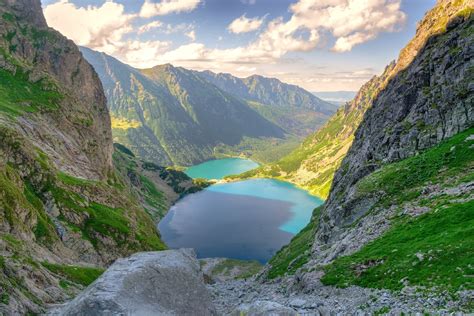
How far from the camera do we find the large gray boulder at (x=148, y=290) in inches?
1013

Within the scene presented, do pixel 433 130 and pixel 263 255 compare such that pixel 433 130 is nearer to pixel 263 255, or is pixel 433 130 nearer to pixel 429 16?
pixel 429 16

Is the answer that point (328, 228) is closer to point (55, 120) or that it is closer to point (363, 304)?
point (363, 304)

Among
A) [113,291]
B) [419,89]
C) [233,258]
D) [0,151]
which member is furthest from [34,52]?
[113,291]

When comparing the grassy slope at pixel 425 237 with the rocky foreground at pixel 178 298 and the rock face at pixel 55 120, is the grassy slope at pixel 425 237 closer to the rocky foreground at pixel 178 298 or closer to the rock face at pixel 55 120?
the rocky foreground at pixel 178 298

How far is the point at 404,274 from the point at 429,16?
14629 centimetres

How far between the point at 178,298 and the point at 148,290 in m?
3.03

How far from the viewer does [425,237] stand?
3728 cm

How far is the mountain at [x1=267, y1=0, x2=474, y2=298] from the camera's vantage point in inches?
1246

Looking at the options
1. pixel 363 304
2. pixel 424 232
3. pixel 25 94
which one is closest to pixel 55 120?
pixel 25 94

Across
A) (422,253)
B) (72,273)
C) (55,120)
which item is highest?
(55,120)

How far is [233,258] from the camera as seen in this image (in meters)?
193

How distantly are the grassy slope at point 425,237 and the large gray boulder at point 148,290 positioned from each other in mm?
16270

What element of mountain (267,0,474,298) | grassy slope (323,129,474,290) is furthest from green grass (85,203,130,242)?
grassy slope (323,129,474,290)

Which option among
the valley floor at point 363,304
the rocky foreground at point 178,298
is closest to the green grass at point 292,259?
the valley floor at point 363,304
